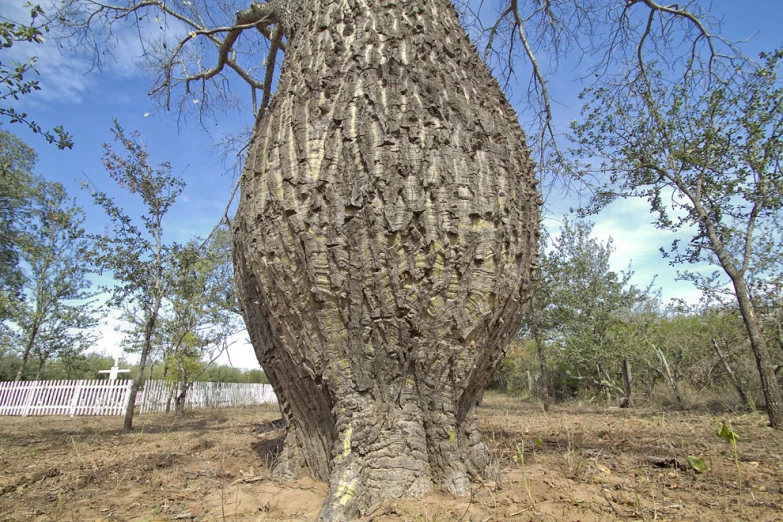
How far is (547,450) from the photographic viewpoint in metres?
3.53

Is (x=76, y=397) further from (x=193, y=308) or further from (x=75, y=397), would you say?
(x=193, y=308)

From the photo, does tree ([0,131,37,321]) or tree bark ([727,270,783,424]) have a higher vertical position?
tree ([0,131,37,321])

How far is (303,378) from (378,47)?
2.19 m

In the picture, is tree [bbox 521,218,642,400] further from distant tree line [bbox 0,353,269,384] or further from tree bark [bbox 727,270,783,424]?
distant tree line [bbox 0,353,269,384]

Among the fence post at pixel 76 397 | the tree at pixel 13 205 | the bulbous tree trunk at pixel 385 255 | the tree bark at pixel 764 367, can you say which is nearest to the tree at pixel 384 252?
the bulbous tree trunk at pixel 385 255

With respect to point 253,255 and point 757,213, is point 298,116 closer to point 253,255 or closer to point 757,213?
point 253,255

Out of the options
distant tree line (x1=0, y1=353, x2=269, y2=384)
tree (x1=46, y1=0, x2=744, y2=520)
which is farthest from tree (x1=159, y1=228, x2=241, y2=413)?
tree (x1=46, y1=0, x2=744, y2=520)

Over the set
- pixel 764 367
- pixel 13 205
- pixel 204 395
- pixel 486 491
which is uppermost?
pixel 13 205

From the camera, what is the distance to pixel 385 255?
2.24m

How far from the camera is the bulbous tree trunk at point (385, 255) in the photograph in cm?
225

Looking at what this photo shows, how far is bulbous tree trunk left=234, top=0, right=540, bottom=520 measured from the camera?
225 cm

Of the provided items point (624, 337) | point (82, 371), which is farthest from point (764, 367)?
point (82, 371)

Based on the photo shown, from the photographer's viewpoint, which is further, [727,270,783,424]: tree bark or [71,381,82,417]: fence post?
[71,381,82,417]: fence post

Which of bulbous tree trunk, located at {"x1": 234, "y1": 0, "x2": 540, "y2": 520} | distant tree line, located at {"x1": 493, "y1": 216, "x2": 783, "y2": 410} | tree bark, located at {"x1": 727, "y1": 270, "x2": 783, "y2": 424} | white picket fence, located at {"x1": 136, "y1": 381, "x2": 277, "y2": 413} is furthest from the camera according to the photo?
white picket fence, located at {"x1": 136, "y1": 381, "x2": 277, "y2": 413}
